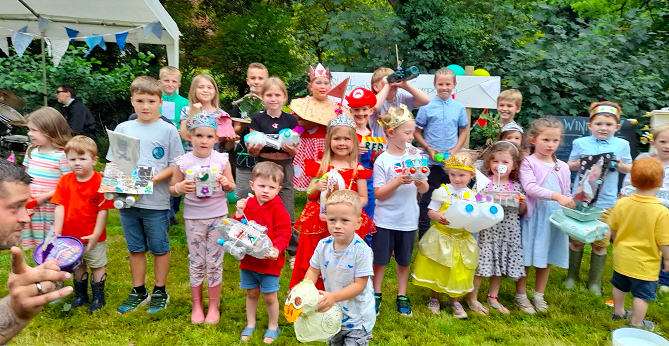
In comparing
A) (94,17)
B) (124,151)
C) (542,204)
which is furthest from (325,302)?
(94,17)

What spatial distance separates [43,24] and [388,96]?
610 cm

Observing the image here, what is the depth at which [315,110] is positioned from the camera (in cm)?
452

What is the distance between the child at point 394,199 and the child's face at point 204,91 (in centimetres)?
184

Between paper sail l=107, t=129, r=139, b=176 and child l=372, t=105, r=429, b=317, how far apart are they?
186 cm

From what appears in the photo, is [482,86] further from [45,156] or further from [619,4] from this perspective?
[619,4]

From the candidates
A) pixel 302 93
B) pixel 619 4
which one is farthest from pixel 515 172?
pixel 619 4

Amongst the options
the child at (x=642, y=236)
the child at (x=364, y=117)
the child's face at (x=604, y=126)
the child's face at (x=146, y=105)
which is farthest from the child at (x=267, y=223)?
the child's face at (x=604, y=126)

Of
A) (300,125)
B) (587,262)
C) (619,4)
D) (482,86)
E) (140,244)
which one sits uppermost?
(619,4)

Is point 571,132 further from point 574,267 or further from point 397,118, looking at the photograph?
point 397,118

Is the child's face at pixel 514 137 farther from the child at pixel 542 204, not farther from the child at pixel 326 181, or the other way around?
the child at pixel 326 181

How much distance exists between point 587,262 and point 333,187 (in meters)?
3.65

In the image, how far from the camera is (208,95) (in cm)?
463

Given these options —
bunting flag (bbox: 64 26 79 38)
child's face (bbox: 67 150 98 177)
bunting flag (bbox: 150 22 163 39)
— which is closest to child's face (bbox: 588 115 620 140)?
child's face (bbox: 67 150 98 177)

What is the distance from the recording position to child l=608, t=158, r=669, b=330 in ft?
11.5
